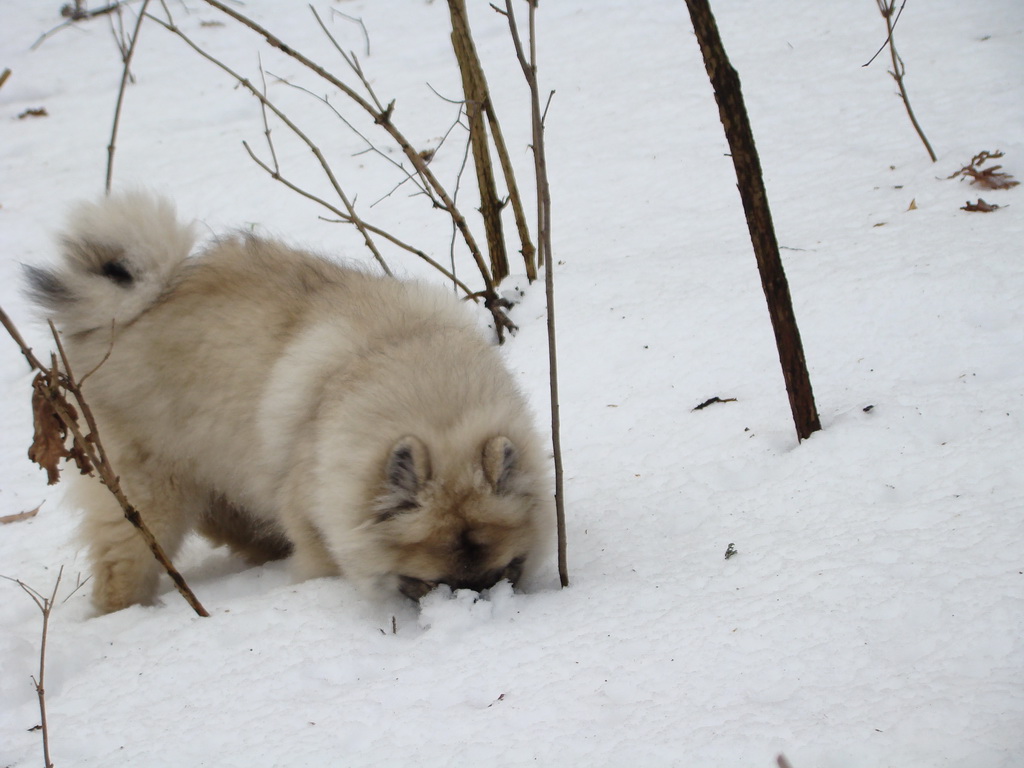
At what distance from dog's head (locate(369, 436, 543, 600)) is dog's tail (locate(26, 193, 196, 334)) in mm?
1359

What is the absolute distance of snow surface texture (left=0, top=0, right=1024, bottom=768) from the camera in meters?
2.08

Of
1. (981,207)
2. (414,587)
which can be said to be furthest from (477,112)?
(414,587)

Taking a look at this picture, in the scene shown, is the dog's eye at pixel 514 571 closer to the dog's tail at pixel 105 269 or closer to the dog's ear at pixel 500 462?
the dog's ear at pixel 500 462

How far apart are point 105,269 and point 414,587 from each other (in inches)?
69.7

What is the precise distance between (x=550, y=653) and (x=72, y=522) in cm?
296

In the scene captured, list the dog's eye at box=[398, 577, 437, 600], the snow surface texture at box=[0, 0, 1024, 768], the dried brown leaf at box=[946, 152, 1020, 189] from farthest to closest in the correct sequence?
the dried brown leaf at box=[946, 152, 1020, 189], the dog's eye at box=[398, 577, 437, 600], the snow surface texture at box=[0, 0, 1024, 768]

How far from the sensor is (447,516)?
9.31ft

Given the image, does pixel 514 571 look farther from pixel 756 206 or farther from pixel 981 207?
pixel 981 207

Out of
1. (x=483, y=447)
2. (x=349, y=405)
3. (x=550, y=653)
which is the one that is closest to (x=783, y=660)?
(x=550, y=653)

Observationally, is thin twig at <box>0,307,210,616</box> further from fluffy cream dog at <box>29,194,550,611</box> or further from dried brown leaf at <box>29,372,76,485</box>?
fluffy cream dog at <box>29,194,550,611</box>

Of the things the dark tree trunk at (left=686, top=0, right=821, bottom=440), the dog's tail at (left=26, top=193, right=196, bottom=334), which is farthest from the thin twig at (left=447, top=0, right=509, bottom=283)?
the dark tree trunk at (left=686, top=0, right=821, bottom=440)

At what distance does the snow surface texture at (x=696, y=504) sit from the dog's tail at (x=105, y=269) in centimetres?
109

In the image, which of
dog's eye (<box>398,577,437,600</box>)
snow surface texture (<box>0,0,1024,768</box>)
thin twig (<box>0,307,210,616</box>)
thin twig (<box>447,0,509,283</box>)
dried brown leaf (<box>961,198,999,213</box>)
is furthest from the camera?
thin twig (<box>447,0,509,283</box>)

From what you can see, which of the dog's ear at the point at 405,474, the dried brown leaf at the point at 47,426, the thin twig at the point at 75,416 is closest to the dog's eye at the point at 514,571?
the dog's ear at the point at 405,474
